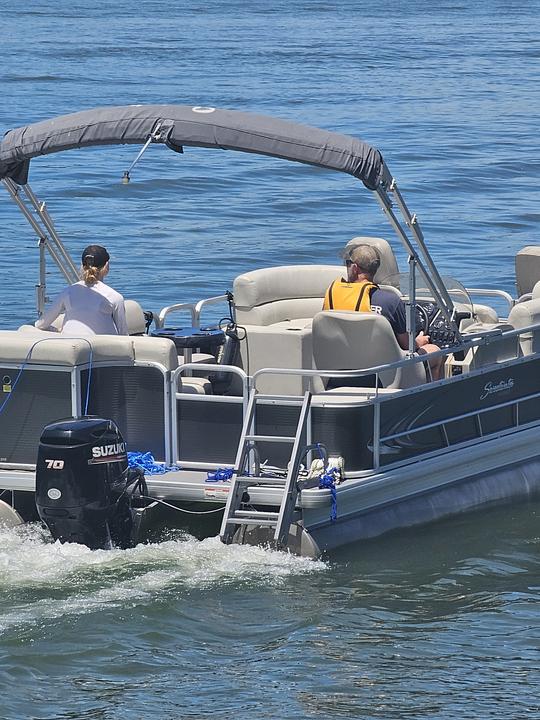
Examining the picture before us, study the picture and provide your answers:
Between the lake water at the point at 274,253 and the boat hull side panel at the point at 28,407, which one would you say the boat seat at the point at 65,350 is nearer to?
the boat hull side panel at the point at 28,407

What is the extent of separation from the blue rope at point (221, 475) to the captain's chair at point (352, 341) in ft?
3.10

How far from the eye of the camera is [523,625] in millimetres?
7297

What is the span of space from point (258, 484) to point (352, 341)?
1083mm

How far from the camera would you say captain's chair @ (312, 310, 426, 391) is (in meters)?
8.17

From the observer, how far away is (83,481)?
7.41 metres

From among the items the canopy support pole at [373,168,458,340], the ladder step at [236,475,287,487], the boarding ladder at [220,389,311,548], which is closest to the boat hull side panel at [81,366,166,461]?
the boarding ladder at [220,389,311,548]

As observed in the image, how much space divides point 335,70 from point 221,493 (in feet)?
95.0

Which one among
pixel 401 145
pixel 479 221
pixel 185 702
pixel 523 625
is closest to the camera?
pixel 185 702

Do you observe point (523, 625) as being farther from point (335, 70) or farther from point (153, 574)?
point (335, 70)

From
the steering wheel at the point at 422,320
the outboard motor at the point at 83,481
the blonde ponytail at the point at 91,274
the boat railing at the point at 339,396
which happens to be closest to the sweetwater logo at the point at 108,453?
the outboard motor at the point at 83,481

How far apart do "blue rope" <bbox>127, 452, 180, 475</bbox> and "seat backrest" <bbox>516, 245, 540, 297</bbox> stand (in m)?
3.89

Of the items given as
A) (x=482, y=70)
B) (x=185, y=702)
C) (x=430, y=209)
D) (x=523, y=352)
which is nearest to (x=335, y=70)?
(x=482, y=70)

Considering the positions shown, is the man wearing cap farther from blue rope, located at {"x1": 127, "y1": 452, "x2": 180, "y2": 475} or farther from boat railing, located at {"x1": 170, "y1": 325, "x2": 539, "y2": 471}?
blue rope, located at {"x1": 127, "y1": 452, "x2": 180, "y2": 475}

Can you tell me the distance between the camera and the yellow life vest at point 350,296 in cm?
855
